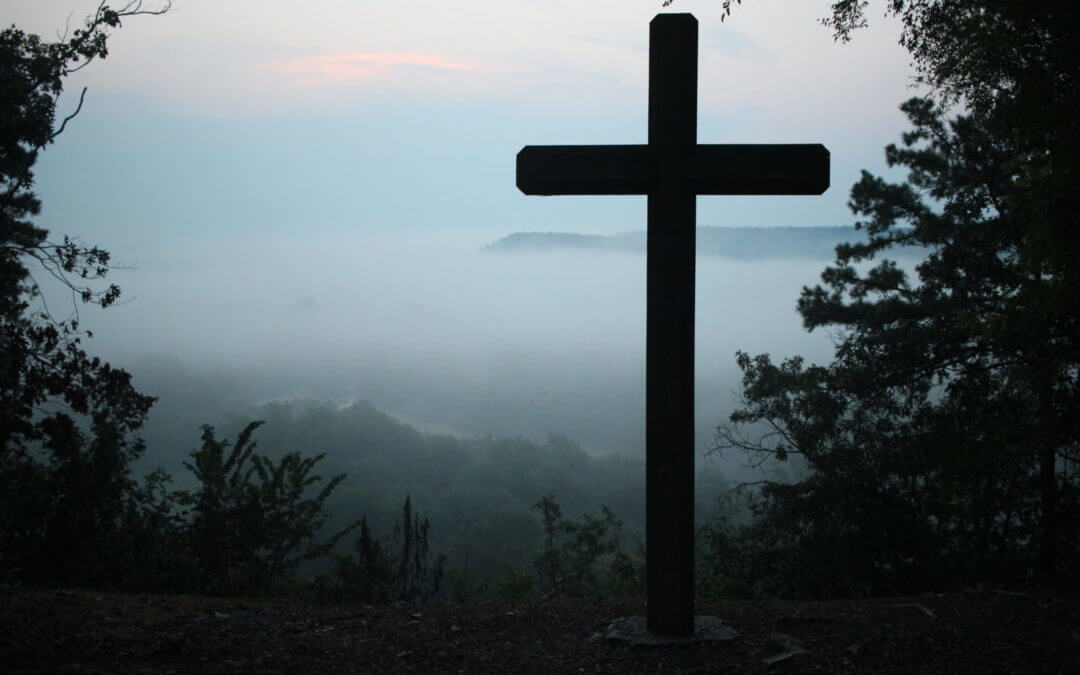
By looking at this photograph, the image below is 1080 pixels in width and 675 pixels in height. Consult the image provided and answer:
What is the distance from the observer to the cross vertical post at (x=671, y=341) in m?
5.03

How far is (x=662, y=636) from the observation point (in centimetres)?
507

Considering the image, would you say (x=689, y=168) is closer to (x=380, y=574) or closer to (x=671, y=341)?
(x=671, y=341)

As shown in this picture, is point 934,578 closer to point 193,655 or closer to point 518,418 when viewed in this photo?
point 193,655

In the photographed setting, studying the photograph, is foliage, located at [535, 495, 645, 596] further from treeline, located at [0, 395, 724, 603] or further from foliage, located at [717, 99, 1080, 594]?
foliage, located at [717, 99, 1080, 594]

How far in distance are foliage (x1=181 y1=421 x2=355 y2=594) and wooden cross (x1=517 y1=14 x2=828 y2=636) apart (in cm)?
546

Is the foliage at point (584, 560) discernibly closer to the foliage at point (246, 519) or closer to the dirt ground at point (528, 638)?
the foliage at point (246, 519)

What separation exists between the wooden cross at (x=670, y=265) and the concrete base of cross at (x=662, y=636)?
0.19ft

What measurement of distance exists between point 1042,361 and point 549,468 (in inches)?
1820

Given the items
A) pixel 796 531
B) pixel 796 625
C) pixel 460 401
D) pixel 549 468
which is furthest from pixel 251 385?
pixel 796 625

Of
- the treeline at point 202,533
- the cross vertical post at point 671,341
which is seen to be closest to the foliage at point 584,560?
the treeline at point 202,533

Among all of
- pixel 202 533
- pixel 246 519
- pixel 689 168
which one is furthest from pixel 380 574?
pixel 689 168

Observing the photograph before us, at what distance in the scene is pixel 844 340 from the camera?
43.6ft

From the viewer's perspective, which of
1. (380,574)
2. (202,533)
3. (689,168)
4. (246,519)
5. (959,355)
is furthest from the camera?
(959,355)

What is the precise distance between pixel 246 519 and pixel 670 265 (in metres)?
6.96
